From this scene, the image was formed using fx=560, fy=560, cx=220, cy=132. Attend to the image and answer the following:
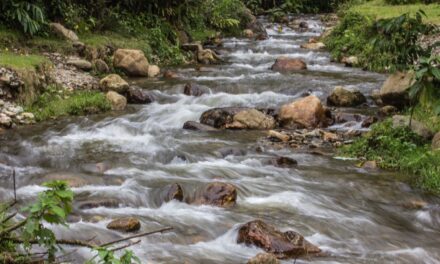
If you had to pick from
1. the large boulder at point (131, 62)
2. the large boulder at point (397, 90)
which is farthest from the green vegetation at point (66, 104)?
the large boulder at point (397, 90)

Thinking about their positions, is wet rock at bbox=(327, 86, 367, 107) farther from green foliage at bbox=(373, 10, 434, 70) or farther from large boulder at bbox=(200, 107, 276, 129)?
green foliage at bbox=(373, 10, 434, 70)

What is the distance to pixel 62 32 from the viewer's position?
1416cm

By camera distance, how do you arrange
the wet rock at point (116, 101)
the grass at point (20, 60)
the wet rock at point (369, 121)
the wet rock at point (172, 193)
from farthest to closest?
1. the wet rock at point (116, 101)
2. the grass at point (20, 60)
3. the wet rock at point (369, 121)
4. the wet rock at point (172, 193)

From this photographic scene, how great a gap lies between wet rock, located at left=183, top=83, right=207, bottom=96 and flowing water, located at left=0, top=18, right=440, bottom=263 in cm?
47

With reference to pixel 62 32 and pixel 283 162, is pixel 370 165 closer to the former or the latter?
pixel 283 162

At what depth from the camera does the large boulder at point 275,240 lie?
5.29m

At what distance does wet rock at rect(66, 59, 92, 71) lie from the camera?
13.2 meters

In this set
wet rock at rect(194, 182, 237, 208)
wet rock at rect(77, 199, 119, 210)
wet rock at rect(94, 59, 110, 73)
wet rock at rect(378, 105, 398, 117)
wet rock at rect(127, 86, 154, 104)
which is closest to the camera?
wet rock at rect(77, 199, 119, 210)

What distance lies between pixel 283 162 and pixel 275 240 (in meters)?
3.04

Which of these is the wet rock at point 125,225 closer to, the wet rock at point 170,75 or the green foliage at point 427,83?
the green foliage at point 427,83

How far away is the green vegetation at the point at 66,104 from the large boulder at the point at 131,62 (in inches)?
104

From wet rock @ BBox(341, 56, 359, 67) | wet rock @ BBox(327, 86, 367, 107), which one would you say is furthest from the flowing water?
wet rock @ BBox(341, 56, 359, 67)

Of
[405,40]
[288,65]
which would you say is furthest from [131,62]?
[405,40]

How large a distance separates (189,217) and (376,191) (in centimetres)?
269
